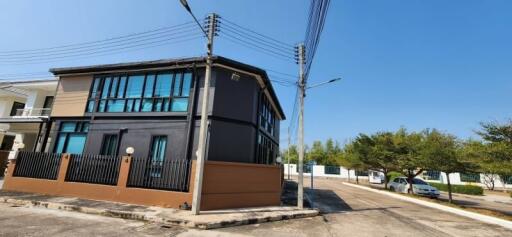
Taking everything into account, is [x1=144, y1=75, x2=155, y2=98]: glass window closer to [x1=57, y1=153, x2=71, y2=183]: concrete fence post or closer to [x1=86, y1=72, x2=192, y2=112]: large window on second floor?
[x1=86, y1=72, x2=192, y2=112]: large window on second floor

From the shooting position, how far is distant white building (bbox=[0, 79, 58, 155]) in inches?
822

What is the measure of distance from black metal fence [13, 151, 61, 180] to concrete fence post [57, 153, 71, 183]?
19.5 inches

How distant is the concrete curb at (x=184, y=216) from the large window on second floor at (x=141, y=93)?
18.7ft

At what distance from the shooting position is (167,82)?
558 inches

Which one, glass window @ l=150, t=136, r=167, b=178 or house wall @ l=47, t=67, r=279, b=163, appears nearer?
house wall @ l=47, t=67, r=279, b=163

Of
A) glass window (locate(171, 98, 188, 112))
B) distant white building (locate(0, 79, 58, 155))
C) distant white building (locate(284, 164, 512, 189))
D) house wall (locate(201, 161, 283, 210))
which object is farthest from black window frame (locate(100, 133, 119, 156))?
distant white building (locate(284, 164, 512, 189))

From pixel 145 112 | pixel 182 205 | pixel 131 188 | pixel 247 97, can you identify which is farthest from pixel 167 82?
pixel 182 205

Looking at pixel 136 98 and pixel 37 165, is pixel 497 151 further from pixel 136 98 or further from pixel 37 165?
pixel 37 165

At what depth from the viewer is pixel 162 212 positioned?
9.52 meters

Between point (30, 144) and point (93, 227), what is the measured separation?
21.3 meters

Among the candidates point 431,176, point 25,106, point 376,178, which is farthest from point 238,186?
point 431,176

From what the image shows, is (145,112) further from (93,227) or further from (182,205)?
(93,227)

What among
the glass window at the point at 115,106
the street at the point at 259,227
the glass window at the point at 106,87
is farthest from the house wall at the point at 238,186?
the glass window at the point at 106,87

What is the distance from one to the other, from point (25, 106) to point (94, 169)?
16115 millimetres
